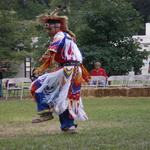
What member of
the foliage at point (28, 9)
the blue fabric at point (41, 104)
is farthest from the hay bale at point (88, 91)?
the foliage at point (28, 9)

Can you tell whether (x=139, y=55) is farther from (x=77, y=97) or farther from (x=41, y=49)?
(x=77, y=97)

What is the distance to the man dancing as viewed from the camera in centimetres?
844

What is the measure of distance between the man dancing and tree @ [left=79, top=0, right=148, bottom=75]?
14.2 meters

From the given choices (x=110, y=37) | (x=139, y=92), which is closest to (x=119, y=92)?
(x=139, y=92)

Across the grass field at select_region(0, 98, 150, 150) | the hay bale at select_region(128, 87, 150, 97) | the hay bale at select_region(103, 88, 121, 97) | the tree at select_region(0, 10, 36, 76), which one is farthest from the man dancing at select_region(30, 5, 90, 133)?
the tree at select_region(0, 10, 36, 76)

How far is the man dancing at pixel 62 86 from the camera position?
8438 millimetres

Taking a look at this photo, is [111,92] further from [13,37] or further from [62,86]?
[13,37]

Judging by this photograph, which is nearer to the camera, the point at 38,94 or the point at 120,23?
the point at 38,94

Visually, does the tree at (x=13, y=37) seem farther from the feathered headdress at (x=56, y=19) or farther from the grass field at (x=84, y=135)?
the feathered headdress at (x=56, y=19)

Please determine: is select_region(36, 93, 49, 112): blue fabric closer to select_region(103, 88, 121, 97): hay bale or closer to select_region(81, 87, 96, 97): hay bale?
select_region(81, 87, 96, 97): hay bale

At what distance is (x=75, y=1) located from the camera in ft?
192

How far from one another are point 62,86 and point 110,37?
15277 millimetres

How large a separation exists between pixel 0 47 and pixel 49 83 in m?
21.5

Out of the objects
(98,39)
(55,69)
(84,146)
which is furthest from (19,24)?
(84,146)
